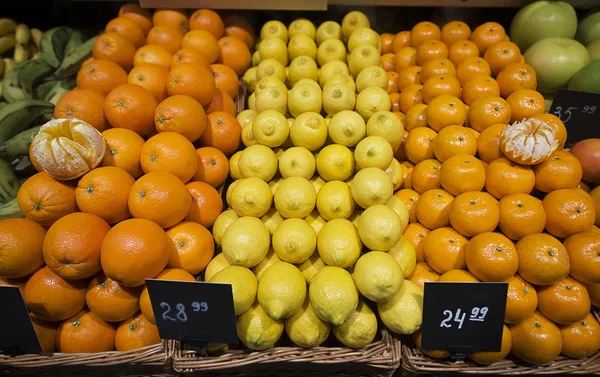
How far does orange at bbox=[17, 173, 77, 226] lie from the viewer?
1.21 m

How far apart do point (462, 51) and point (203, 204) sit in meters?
1.48

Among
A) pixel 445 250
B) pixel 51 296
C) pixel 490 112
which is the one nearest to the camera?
pixel 51 296

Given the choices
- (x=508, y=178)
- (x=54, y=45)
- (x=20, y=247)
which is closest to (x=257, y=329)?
(x=20, y=247)

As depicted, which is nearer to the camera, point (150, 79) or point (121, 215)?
point (121, 215)

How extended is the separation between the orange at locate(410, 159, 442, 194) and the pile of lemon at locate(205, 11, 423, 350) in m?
0.08

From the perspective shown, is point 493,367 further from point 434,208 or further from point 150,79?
point 150,79

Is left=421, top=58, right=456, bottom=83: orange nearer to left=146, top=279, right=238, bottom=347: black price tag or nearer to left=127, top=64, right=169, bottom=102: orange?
left=127, top=64, right=169, bottom=102: orange

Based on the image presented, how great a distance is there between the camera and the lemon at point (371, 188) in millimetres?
1246

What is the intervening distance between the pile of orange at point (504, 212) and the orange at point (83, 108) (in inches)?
50.4

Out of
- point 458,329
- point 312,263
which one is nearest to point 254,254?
point 312,263

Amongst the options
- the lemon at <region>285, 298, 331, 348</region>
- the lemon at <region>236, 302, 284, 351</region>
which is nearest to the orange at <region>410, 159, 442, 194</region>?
the lemon at <region>285, 298, 331, 348</region>

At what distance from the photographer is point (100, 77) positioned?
163 cm

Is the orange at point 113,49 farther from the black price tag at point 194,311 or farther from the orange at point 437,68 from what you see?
the orange at point 437,68

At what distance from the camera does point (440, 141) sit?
148 centimetres
